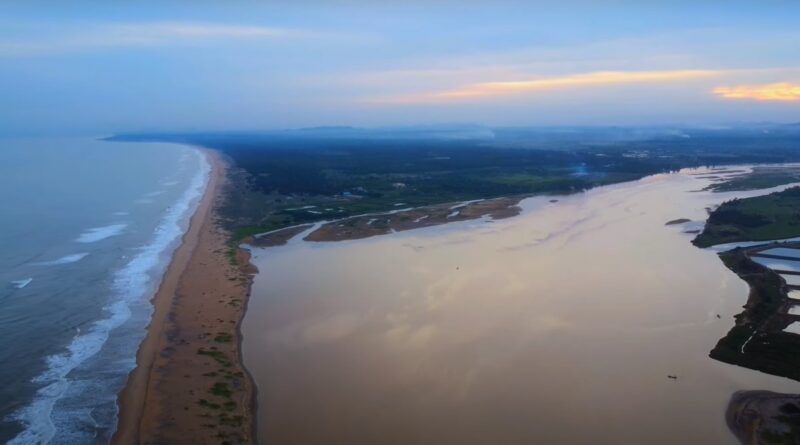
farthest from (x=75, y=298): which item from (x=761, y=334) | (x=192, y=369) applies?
(x=761, y=334)

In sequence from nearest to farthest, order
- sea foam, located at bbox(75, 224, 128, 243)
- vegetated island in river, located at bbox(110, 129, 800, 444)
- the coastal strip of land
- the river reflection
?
1. the coastal strip of land
2. the river reflection
3. vegetated island in river, located at bbox(110, 129, 800, 444)
4. sea foam, located at bbox(75, 224, 128, 243)

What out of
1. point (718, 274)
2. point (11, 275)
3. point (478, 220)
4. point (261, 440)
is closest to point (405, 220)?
point (478, 220)

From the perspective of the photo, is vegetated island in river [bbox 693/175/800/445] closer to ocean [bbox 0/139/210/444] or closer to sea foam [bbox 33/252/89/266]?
ocean [bbox 0/139/210/444]

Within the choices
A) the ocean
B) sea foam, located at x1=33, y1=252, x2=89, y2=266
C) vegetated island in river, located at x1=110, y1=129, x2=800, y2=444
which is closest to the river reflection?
vegetated island in river, located at x1=110, y1=129, x2=800, y2=444

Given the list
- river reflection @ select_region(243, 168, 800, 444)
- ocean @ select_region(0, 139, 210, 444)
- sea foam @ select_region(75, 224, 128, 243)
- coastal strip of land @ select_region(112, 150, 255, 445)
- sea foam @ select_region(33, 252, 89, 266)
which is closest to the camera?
coastal strip of land @ select_region(112, 150, 255, 445)

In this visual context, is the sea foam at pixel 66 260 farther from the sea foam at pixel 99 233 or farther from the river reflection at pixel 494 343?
the river reflection at pixel 494 343

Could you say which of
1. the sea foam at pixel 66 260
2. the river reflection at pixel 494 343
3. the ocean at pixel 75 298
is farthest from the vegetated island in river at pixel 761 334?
the sea foam at pixel 66 260
